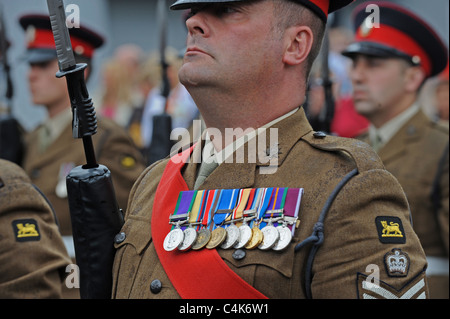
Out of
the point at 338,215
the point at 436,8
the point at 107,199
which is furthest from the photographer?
the point at 436,8

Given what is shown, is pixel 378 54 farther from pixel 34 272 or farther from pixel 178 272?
pixel 178 272

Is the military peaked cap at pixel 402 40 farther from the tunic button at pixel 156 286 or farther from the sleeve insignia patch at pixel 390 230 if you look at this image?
the tunic button at pixel 156 286

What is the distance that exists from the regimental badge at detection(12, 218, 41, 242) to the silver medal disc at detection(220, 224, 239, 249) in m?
1.32

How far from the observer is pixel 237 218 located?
254 cm

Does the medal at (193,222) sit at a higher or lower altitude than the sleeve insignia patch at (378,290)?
higher

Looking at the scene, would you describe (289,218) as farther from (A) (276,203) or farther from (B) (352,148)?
(B) (352,148)

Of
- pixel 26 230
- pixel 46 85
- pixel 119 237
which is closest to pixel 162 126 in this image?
pixel 46 85

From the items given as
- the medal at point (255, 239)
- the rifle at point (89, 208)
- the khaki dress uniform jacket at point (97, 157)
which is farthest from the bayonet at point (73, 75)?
the khaki dress uniform jacket at point (97, 157)

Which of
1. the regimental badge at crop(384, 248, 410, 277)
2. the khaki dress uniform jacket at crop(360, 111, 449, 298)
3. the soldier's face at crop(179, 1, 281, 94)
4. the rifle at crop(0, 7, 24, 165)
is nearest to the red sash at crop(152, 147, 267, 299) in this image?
the regimental badge at crop(384, 248, 410, 277)

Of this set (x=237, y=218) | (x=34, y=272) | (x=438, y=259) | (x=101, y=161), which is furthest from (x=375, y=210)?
(x=101, y=161)

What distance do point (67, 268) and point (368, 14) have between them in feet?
11.1

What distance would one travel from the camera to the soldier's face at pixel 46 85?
6539mm

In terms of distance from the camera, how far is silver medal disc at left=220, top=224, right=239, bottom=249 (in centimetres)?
246

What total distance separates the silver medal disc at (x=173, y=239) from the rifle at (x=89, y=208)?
1.05 ft
